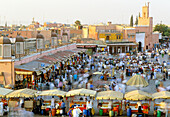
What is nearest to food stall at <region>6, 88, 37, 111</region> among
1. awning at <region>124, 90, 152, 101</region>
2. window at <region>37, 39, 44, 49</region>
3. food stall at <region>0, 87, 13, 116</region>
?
food stall at <region>0, 87, 13, 116</region>

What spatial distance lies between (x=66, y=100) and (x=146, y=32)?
2016 inches

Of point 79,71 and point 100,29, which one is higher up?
point 100,29

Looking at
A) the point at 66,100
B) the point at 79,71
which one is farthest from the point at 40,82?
the point at 79,71

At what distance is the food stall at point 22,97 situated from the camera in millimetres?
13648

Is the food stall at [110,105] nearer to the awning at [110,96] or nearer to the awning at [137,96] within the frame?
the awning at [110,96]

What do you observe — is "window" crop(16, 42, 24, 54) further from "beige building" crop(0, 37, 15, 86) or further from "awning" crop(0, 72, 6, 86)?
→ "awning" crop(0, 72, 6, 86)

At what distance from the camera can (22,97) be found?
47.8ft

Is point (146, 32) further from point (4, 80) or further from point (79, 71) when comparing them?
point (4, 80)

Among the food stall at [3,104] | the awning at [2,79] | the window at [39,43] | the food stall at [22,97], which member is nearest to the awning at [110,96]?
the food stall at [22,97]

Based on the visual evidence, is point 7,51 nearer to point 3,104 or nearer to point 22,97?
point 22,97


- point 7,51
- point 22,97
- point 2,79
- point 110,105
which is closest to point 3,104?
point 22,97

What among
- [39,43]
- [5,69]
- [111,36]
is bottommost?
[5,69]

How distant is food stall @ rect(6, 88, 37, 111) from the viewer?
44.8ft

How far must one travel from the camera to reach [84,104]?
14195 millimetres
